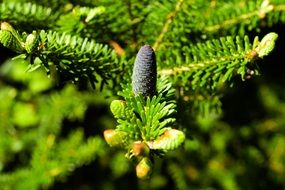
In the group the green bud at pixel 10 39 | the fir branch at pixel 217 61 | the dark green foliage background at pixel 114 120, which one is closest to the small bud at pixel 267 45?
the fir branch at pixel 217 61

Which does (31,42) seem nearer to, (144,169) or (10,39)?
(10,39)

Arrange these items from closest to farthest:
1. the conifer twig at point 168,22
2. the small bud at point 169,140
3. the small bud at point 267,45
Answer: the small bud at point 169,140, the small bud at point 267,45, the conifer twig at point 168,22

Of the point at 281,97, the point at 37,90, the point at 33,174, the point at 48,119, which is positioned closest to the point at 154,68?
the point at 33,174

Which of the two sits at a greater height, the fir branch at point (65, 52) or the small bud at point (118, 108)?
the fir branch at point (65, 52)

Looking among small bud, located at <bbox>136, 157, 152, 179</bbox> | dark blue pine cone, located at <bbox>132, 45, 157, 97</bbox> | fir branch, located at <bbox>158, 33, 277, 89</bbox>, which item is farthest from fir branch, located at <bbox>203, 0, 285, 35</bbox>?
small bud, located at <bbox>136, 157, 152, 179</bbox>

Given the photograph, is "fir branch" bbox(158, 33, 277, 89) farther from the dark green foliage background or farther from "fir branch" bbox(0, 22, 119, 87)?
"fir branch" bbox(0, 22, 119, 87)

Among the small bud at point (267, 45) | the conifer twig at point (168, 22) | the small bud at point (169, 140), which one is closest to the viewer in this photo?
the small bud at point (169, 140)

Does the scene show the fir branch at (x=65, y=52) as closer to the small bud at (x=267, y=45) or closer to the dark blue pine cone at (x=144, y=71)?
the dark blue pine cone at (x=144, y=71)

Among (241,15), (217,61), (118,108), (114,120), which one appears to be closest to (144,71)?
(118,108)
